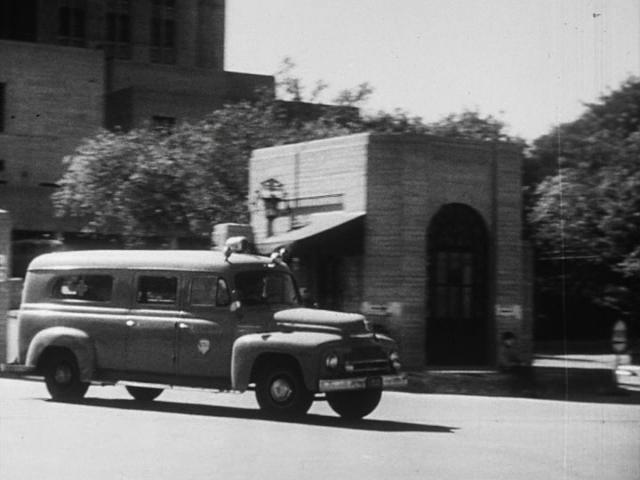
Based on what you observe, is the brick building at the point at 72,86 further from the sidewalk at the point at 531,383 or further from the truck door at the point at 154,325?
the truck door at the point at 154,325

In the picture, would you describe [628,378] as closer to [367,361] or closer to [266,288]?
[367,361]

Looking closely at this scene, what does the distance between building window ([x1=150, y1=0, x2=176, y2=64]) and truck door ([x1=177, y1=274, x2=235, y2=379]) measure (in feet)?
156

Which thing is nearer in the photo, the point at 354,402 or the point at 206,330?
the point at 354,402

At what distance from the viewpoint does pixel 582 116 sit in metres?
27.7

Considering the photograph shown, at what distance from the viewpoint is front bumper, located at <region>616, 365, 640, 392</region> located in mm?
21125

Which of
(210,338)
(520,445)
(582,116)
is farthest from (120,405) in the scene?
(582,116)

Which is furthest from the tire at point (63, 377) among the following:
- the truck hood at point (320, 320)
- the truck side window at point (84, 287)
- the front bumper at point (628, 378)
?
the front bumper at point (628, 378)

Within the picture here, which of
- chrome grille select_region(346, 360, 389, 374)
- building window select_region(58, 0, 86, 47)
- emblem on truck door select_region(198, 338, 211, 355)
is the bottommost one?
chrome grille select_region(346, 360, 389, 374)

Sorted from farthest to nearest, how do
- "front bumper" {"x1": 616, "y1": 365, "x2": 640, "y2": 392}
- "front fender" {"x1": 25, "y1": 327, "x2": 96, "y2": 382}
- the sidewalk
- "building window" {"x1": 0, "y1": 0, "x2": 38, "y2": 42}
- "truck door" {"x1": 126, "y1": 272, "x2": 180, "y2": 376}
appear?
"building window" {"x1": 0, "y1": 0, "x2": 38, "y2": 42}
"front bumper" {"x1": 616, "y1": 365, "x2": 640, "y2": 392}
the sidewalk
"front fender" {"x1": 25, "y1": 327, "x2": 96, "y2": 382}
"truck door" {"x1": 126, "y1": 272, "x2": 180, "y2": 376}

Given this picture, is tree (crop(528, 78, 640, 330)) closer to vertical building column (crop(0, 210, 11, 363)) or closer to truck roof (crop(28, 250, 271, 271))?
truck roof (crop(28, 250, 271, 271))

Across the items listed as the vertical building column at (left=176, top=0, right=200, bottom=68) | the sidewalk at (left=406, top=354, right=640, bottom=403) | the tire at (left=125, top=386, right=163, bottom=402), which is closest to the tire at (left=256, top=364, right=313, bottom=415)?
the tire at (left=125, top=386, right=163, bottom=402)

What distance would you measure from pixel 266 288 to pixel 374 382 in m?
1.99

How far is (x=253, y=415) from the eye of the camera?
15.1m

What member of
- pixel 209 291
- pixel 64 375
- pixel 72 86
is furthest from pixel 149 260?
pixel 72 86
